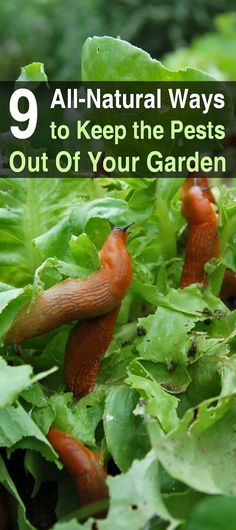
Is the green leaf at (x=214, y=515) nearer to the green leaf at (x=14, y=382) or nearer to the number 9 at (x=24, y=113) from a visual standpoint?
the green leaf at (x=14, y=382)

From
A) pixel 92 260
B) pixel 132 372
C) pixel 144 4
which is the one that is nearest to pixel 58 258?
pixel 92 260

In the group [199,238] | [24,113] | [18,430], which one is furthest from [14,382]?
[24,113]

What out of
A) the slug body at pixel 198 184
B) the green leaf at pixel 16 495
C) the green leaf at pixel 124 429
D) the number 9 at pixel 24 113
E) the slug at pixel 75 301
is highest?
the number 9 at pixel 24 113

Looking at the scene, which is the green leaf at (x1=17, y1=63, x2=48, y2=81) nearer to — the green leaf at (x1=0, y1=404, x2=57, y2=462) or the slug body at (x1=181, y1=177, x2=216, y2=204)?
the slug body at (x1=181, y1=177, x2=216, y2=204)

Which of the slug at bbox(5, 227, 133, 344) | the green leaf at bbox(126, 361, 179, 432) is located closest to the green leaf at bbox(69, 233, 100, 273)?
the slug at bbox(5, 227, 133, 344)

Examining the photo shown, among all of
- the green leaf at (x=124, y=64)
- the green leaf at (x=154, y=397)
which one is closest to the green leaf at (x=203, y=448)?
the green leaf at (x=154, y=397)

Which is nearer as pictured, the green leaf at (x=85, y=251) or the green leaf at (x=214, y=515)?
the green leaf at (x=214, y=515)

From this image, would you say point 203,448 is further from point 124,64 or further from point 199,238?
point 124,64
